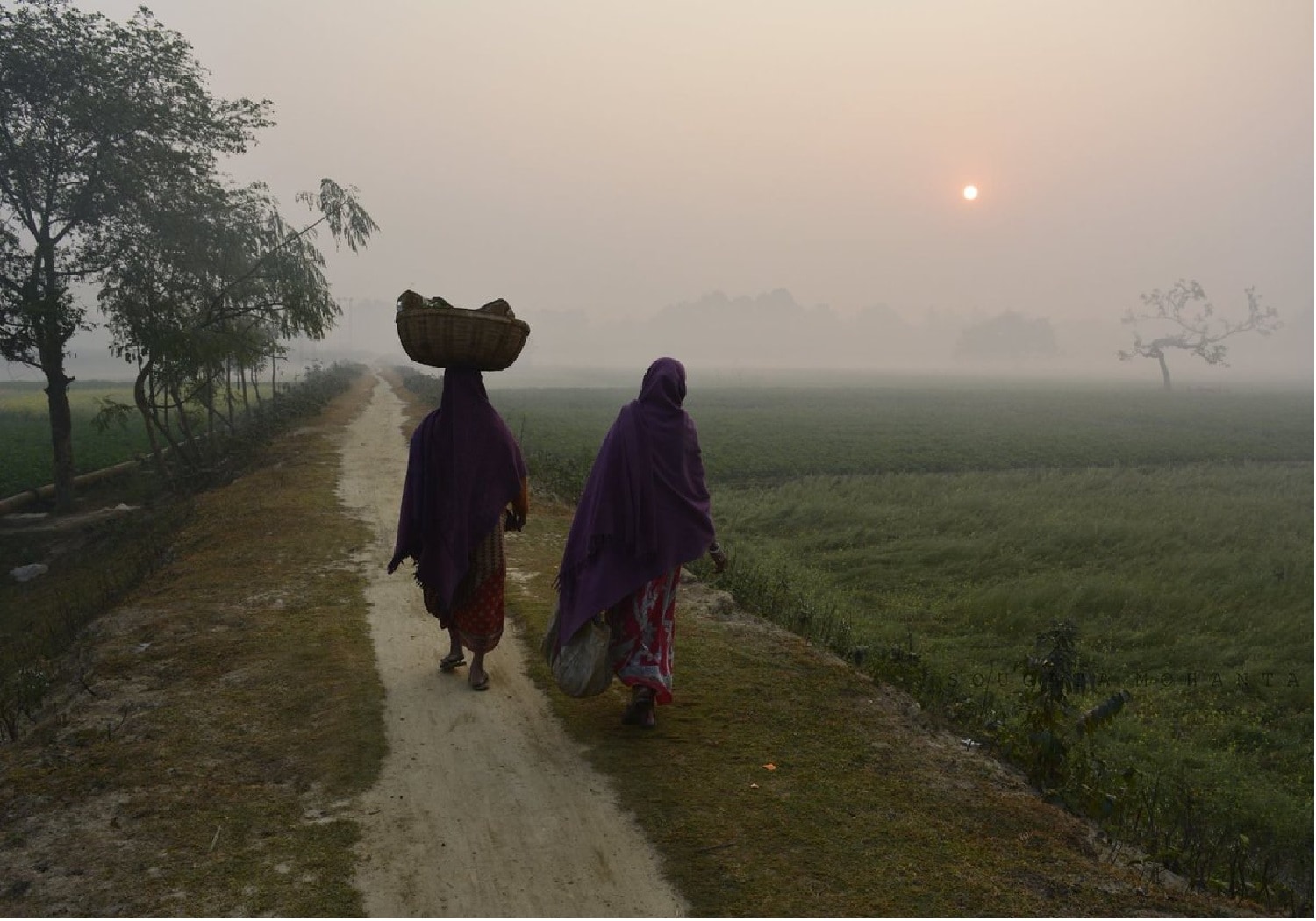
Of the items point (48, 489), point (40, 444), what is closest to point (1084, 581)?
point (48, 489)

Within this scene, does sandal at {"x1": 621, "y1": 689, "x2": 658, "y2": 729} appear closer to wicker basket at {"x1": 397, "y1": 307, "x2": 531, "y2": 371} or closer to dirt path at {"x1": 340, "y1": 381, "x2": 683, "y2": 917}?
dirt path at {"x1": 340, "y1": 381, "x2": 683, "y2": 917}

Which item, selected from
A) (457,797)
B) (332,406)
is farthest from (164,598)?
(332,406)

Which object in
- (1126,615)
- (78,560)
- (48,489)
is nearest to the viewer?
(1126,615)

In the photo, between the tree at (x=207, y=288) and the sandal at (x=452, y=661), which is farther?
the tree at (x=207, y=288)

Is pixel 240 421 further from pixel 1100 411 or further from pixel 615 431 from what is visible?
pixel 1100 411

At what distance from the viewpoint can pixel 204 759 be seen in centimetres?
434

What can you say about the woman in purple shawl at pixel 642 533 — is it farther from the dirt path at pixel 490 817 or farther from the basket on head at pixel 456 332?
the basket on head at pixel 456 332

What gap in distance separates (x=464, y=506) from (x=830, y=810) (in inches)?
107

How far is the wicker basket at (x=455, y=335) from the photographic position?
480cm

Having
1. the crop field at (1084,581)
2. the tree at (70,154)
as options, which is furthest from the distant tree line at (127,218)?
the crop field at (1084,581)

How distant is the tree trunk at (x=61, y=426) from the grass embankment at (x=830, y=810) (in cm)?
1454

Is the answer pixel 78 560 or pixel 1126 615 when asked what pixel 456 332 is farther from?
pixel 78 560

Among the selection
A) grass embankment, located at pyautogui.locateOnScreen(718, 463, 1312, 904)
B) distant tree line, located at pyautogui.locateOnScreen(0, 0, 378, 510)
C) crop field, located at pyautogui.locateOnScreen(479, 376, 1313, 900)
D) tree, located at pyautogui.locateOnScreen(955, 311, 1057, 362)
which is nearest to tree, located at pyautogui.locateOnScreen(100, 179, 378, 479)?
distant tree line, located at pyautogui.locateOnScreen(0, 0, 378, 510)

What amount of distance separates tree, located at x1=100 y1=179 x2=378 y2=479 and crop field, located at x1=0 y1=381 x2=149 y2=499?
118 inches
